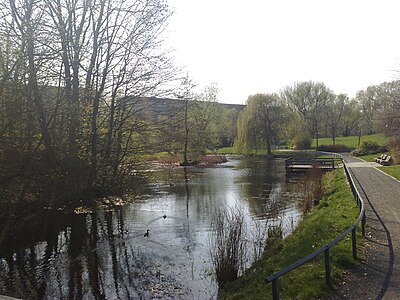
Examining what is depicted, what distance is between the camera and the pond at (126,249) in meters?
9.72

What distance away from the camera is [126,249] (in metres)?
13.0

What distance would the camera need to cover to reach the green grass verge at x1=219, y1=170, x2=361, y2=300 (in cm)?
754

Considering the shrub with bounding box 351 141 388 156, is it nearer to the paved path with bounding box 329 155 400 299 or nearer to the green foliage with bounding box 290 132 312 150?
the green foliage with bounding box 290 132 312 150

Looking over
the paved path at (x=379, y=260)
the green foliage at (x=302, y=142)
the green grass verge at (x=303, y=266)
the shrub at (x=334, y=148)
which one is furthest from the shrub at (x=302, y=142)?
the green grass verge at (x=303, y=266)

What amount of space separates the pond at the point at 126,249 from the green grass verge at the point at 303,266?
777 millimetres

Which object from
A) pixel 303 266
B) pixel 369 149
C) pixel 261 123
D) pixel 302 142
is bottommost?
pixel 303 266

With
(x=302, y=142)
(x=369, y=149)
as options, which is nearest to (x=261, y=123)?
(x=302, y=142)

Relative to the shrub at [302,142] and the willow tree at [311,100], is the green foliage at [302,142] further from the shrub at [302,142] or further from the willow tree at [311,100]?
the willow tree at [311,100]

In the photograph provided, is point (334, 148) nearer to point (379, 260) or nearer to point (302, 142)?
point (302, 142)

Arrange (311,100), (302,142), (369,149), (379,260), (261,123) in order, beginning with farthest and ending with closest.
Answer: (311,100), (302,142), (261,123), (369,149), (379,260)

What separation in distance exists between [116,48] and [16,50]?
8268mm

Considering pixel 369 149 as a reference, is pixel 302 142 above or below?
above

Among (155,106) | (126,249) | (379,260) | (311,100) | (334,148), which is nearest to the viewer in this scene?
(379,260)

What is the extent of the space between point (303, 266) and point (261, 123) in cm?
5263
